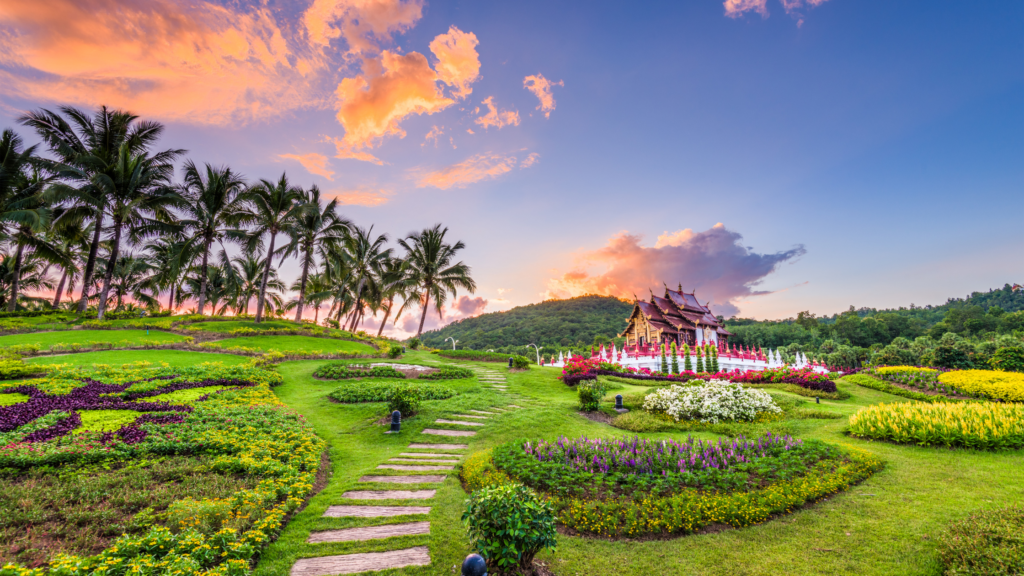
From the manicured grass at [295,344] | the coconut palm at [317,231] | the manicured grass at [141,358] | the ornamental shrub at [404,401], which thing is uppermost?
the coconut palm at [317,231]

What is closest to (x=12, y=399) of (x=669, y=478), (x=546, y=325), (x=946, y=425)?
(x=669, y=478)

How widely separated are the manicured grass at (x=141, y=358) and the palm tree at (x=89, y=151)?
33.3 ft

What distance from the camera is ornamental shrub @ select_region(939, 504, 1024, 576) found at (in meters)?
3.42

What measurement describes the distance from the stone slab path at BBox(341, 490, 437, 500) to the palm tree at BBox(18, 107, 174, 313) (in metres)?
25.2

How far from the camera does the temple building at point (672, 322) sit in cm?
2767

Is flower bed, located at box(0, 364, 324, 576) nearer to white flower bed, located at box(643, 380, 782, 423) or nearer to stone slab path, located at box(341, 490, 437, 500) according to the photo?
stone slab path, located at box(341, 490, 437, 500)

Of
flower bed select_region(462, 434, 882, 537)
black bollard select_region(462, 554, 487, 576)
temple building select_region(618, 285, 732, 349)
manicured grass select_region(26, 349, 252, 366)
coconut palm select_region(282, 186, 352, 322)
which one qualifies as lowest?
flower bed select_region(462, 434, 882, 537)

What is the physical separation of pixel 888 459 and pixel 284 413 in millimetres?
11741

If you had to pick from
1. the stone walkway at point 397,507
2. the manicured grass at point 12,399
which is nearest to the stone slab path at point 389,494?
the stone walkway at point 397,507

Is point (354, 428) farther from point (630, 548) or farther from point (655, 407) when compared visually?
point (655, 407)

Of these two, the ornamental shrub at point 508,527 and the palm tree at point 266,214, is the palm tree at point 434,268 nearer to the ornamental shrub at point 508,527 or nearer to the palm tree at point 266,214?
the palm tree at point 266,214

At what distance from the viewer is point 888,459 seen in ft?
22.9

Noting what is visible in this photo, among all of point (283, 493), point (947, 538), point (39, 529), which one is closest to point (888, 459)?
point (947, 538)

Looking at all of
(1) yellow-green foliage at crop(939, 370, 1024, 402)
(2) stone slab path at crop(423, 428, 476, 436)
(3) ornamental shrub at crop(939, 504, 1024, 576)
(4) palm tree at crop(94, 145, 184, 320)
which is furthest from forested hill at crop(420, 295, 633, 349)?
(3) ornamental shrub at crop(939, 504, 1024, 576)
